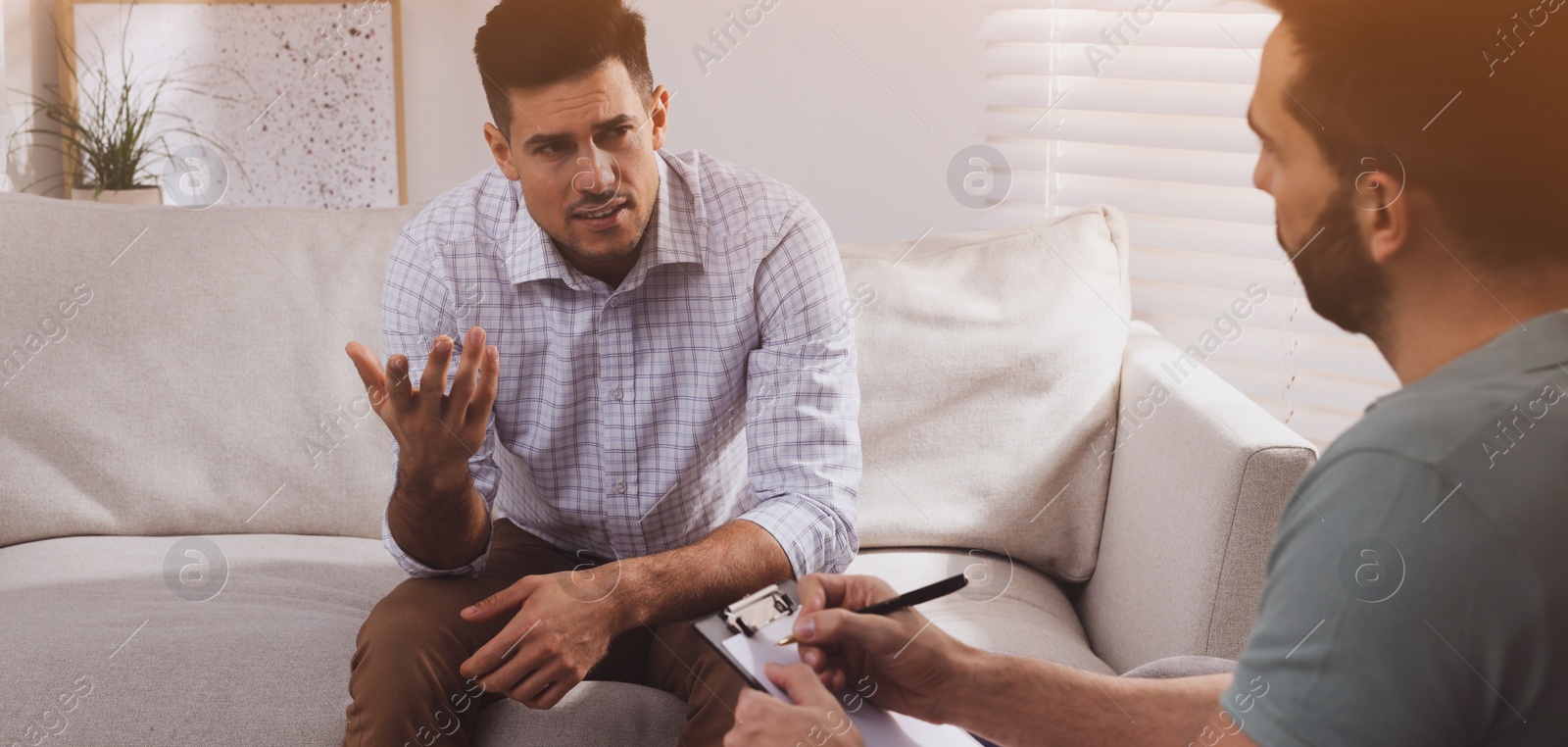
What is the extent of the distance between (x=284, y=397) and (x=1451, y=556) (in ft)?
5.33

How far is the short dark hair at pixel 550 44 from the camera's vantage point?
4.47ft

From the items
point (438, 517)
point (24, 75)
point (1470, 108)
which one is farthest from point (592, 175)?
point (24, 75)

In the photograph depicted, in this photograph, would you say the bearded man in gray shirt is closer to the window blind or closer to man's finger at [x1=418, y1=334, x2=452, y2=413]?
man's finger at [x1=418, y1=334, x2=452, y2=413]

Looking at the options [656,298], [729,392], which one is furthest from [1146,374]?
[656,298]

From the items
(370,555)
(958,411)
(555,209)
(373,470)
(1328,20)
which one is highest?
(1328,20)

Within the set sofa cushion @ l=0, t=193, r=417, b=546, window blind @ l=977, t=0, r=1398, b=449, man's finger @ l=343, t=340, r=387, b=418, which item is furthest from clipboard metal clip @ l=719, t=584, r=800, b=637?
window blind @ l=977, t=0, r=1398, b=449

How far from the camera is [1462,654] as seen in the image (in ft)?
1.57

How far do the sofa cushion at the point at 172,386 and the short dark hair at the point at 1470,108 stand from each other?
1498 millimetres

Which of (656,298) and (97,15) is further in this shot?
(97,15)

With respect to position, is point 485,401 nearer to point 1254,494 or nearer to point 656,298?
point 656,298

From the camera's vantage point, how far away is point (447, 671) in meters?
1.21

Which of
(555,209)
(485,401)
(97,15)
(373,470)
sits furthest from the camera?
(97,15)

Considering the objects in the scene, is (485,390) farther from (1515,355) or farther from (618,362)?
(1515,355)

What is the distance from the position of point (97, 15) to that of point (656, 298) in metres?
1.79
